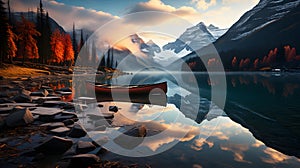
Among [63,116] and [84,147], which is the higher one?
[84,147]

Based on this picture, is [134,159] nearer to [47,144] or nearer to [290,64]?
[47,144]

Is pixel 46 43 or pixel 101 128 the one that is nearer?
pixel 101 128

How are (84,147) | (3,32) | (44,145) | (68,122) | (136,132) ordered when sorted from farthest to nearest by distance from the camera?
(3,32), (68,122), (136,132), (84,147), (44,145)

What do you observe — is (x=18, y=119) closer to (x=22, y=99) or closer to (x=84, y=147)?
(x=84, y=147)

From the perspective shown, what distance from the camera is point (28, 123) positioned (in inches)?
323

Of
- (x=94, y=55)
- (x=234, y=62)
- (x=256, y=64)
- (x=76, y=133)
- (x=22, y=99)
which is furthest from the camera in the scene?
(x=234, y=62)

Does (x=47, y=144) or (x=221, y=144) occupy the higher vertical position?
(x=47, y=144)

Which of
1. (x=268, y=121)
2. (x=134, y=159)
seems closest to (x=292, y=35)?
(x=268, y=121)

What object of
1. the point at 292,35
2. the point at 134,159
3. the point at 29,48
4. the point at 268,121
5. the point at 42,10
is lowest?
the point at 268,121

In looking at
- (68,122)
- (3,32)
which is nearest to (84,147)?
(68,122)

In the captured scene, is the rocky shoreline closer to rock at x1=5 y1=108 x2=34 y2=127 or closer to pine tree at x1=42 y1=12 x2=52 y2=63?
rock at x1=5 y1=108 x2=34 y2=127

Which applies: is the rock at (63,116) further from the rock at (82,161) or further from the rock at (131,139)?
the rock at (82,161)

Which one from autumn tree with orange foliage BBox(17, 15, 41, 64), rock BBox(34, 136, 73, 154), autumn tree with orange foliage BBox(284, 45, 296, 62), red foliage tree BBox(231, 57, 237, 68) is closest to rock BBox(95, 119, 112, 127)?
rock BBox(34, 136, 73, 154)

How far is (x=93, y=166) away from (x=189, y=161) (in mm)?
3180
